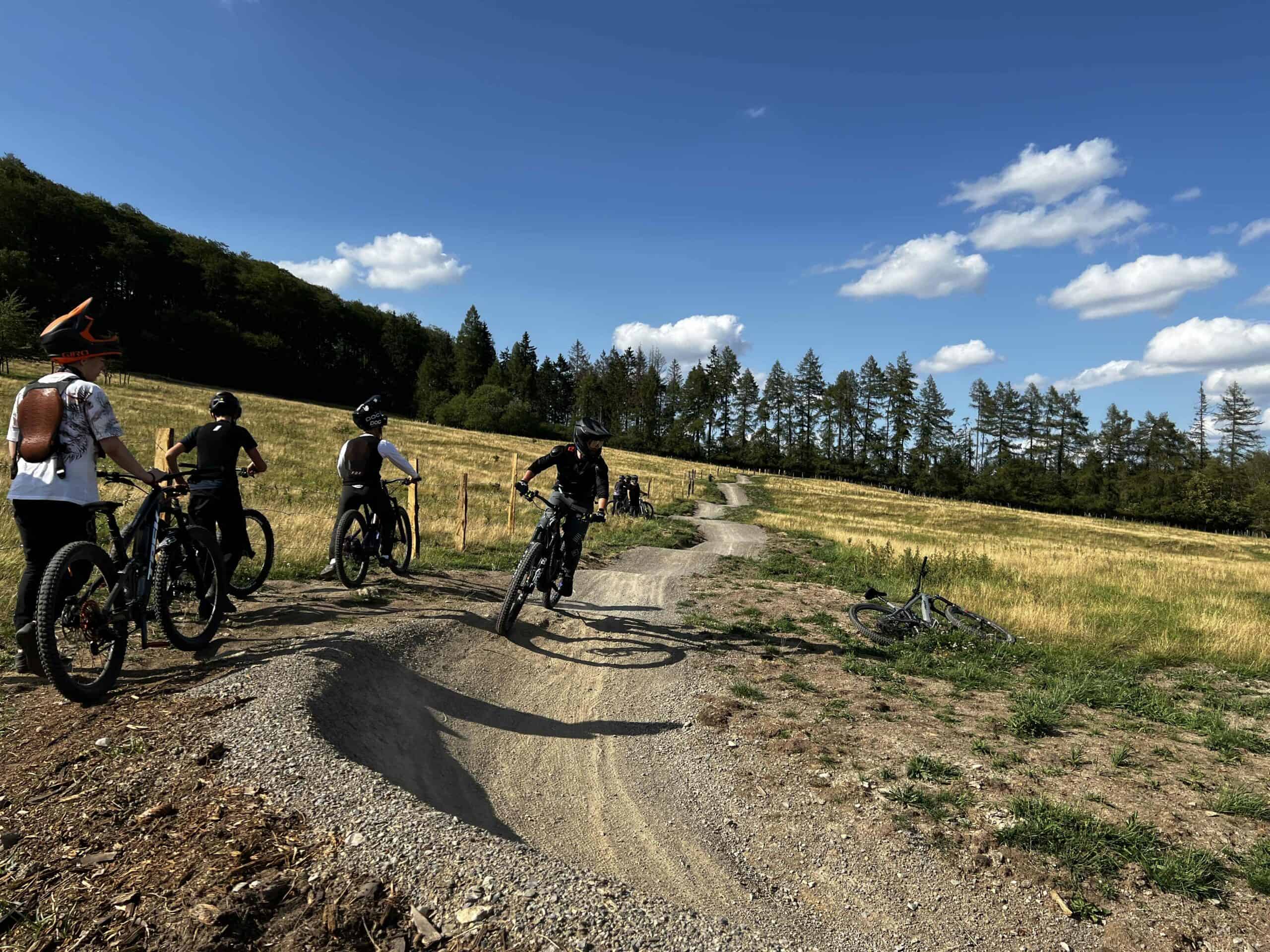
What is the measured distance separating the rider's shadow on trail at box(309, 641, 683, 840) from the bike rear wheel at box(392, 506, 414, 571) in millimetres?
3160

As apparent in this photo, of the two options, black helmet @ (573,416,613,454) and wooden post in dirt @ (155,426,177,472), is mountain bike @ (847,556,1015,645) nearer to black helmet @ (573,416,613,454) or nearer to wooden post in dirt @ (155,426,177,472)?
black helmet @ (573,416,613,454)

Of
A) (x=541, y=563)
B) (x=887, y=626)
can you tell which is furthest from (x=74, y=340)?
(x=887, y=626)

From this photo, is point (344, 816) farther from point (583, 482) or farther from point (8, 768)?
point (583, 482)

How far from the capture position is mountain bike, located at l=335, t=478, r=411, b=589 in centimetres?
748

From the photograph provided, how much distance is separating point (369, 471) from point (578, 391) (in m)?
96.1

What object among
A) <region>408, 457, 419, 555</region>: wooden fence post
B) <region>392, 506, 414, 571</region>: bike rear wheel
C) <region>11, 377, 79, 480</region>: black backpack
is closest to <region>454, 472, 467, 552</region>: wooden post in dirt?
<region>408, 457, 419, 555</region>: wooden fence post

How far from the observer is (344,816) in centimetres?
295

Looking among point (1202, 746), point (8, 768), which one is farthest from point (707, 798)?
point (1202, 746)

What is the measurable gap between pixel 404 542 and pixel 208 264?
102 metres

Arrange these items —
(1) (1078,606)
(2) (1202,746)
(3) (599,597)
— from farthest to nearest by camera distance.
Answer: (1) (1078,606) → (3) (599,597) → (2) (1202,746)

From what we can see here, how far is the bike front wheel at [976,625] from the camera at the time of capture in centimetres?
904

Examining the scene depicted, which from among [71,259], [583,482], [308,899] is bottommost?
[308,899]

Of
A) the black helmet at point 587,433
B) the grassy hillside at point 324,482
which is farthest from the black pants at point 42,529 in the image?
the black helmet at point 587,433

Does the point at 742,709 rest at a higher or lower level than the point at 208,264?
lower
